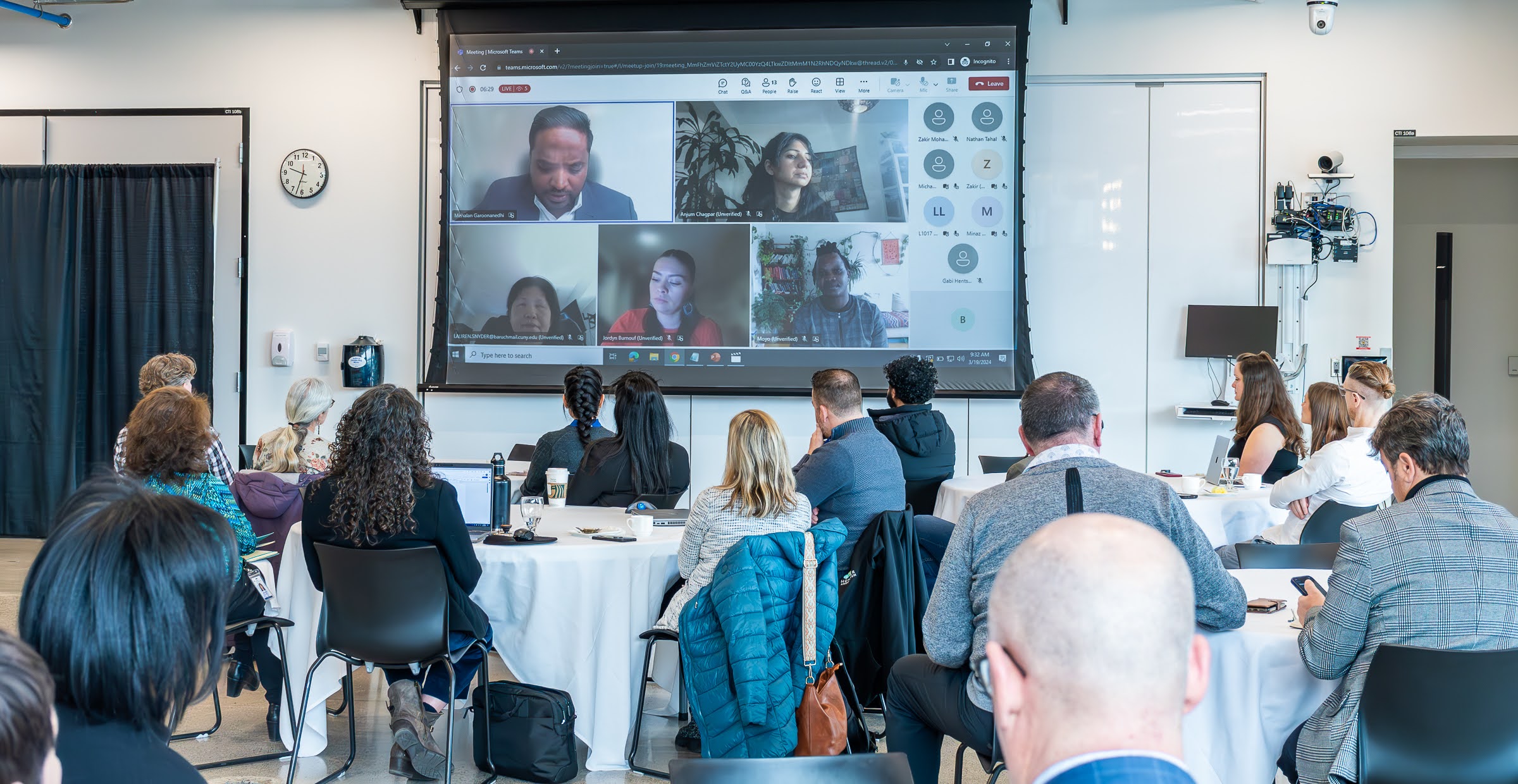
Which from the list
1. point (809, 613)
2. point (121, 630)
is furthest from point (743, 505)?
point (121, 630)

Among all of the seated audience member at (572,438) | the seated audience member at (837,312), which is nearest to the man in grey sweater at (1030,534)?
the seated audience member at (572,438)

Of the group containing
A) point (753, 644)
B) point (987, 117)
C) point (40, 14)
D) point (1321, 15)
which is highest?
point (40, 14)

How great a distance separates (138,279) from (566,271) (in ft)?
10.0

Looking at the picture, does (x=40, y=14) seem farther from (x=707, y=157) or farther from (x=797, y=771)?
(x=797, y=771)

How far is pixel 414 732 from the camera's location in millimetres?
3346

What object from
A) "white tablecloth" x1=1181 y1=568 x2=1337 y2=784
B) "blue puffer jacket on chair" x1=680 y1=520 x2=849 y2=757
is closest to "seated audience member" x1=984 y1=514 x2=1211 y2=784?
"white tablecloth" x1=1181 y1=568 x2=1337 y2=784

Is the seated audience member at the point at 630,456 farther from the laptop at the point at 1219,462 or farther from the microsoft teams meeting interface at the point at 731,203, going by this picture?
the laptop at the point at 1219,462

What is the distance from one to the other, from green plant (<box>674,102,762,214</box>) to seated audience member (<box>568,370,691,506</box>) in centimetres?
254

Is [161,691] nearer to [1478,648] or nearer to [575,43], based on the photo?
[1478,648]

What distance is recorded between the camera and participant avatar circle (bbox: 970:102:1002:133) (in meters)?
6.67

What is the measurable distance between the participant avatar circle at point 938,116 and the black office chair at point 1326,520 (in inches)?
138

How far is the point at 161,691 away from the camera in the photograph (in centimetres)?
133

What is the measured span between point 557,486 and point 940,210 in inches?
136

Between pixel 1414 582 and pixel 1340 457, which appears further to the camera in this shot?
pixel 1340 457
